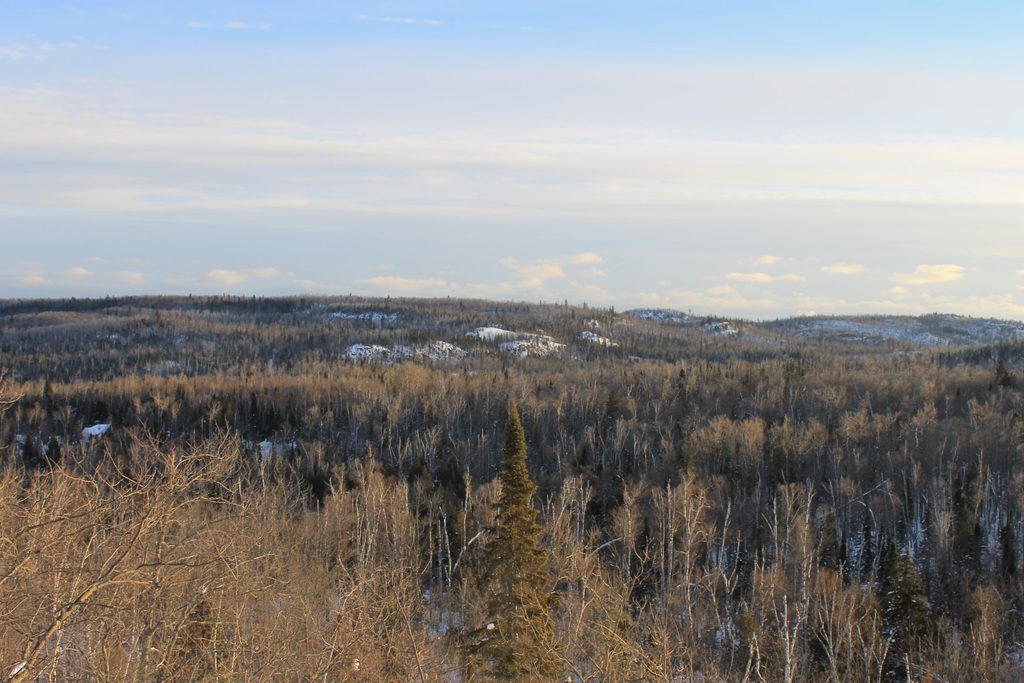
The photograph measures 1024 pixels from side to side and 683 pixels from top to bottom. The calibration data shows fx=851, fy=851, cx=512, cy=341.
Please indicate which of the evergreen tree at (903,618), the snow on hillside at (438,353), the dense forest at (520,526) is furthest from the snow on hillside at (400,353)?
the evergreen tree at (903,618)

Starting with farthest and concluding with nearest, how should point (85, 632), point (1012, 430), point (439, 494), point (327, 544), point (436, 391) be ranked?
point (436, 391) < point (1012, 430) < point (439, 494) < point (327, 544) < point (85, 632)

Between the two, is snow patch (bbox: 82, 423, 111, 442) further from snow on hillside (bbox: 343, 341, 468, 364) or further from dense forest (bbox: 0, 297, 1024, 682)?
snow on hillside (bbox: 343, 341, 468, 364)

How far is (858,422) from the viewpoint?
8525 centimetres

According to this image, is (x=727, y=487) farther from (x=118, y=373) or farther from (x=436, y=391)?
(x=118, y=373)

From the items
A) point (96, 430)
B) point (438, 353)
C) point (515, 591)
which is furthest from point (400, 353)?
point (515, 591)

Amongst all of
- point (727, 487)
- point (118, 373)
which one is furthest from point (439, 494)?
point (118, 373)

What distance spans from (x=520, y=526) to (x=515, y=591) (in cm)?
184

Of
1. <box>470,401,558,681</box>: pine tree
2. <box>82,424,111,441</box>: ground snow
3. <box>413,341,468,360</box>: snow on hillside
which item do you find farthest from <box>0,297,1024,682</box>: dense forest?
<box>413,341,468,360</box>: snow on hillside

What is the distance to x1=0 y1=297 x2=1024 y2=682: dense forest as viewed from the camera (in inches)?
575

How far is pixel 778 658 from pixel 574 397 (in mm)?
65976

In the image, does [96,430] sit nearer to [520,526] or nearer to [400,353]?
[400,353]

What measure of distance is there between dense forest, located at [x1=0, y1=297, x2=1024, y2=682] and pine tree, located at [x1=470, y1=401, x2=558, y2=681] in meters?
0.09

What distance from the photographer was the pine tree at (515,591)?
23.9 metres

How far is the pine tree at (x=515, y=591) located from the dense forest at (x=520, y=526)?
0.09 m
